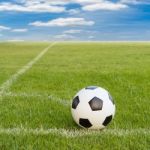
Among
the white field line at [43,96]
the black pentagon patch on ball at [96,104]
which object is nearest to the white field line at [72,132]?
the black pentagon patch on ball at [96,104]

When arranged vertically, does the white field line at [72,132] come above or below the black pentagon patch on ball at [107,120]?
below

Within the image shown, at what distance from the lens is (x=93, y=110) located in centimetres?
512

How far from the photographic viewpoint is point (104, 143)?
4.58m

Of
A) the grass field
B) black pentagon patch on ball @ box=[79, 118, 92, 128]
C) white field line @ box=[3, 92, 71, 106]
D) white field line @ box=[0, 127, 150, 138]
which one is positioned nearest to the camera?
the grass field

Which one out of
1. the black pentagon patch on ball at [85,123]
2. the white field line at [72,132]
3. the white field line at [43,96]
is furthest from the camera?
the white field line at [43,96]

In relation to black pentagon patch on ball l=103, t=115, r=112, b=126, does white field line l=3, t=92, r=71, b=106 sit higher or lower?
lower

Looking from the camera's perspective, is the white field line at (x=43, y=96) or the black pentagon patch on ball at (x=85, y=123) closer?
the black pentagon patch on ball at (x=85, y=123)

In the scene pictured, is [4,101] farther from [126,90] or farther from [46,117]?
[126,90]

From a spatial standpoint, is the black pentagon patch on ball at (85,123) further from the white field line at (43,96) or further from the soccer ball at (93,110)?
the white field line at (43,96)

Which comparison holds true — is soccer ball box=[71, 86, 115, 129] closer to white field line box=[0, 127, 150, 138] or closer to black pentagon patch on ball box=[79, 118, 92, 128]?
black pentagon patch on ball box=[79, 118, 92, 128]

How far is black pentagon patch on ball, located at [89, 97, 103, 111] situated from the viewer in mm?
5117

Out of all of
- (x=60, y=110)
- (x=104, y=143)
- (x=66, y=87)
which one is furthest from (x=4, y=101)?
(x=104, y=143)

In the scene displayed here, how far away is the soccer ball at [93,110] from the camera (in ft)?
16.6

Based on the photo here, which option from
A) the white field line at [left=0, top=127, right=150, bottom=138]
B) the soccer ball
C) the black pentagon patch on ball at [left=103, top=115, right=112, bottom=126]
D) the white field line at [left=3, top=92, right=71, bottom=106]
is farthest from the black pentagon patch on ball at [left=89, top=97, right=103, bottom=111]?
the white field line at [left=3, top=92, right=71, bottom=106]
